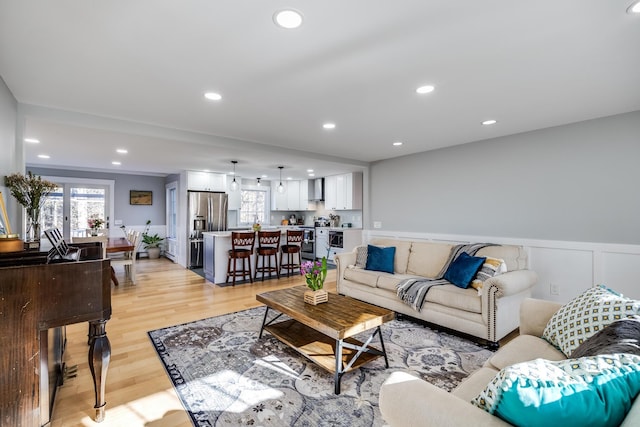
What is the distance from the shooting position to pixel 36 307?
1.53 metres

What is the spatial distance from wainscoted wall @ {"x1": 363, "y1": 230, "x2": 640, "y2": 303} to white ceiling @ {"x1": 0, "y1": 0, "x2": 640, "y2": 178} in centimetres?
152

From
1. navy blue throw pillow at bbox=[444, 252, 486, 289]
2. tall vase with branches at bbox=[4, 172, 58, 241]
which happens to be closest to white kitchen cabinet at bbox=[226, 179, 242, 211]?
tall vase with branches at bbox=[4, 172, 58, 241]

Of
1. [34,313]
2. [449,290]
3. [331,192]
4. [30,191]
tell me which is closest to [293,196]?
[331,192]

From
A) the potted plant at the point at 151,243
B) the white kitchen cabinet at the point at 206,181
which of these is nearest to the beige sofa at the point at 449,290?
the white kitchen cabinet at the point at 206,181

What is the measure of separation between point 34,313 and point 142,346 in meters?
1.57

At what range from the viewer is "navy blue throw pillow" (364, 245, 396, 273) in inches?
164

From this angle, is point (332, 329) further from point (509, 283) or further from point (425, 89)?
point (425, 89)

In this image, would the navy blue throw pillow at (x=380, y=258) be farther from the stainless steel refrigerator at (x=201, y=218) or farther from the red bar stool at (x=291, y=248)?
the stainless steel refrigerator at (x=201, y=218)

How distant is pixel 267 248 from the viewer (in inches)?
224

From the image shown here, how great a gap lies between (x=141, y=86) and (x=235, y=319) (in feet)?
8.68

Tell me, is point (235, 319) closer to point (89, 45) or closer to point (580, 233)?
point (89, 45)

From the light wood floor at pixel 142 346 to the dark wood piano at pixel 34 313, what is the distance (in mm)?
406

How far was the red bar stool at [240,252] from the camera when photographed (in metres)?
5.28

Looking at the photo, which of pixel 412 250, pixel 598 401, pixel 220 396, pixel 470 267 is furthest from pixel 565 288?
pixel 220 396
